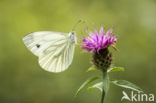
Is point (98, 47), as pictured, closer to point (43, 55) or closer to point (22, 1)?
point (43, 55)

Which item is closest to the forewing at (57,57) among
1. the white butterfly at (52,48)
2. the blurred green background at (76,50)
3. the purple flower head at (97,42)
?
the white butterfly at (52,48)

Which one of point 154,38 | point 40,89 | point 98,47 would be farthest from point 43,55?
point 154,38

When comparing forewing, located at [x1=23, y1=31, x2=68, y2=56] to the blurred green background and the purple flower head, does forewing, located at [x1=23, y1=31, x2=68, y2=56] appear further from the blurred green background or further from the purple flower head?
the blurred green background

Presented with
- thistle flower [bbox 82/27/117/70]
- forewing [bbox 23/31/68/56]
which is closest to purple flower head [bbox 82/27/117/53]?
thistle flower [bbox 82/27/117/70]

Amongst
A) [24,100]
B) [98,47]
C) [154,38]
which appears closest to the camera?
[98,47]

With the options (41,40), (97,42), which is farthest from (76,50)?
(97,42)

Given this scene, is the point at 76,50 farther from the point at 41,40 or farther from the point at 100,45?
the point at 100,45

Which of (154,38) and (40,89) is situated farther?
(154,38)
